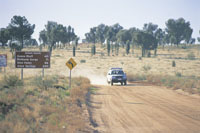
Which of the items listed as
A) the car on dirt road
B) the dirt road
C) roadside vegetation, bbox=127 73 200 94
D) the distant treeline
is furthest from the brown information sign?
the distant treeline

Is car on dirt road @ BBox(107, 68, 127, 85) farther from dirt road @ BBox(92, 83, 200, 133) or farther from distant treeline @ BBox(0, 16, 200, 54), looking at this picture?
distant treeline @ BBox(0, 16, 200, 54)

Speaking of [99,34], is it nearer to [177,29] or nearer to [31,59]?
[177,29]

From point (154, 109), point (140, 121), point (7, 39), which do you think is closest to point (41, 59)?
point (154, 109)

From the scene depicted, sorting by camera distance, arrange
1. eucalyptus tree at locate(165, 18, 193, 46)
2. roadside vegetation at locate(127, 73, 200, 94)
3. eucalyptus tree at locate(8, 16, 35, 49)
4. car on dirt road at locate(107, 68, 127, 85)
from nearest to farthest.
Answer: roadside vegetation at locate(127, 73, 200, 94) → car on dirt road at locate(107, 68, 127, 85) → eucalyptus tree at locate(8, 16, 35, 49) → eucalyptus tree at locate(165, 18, 193, 46)

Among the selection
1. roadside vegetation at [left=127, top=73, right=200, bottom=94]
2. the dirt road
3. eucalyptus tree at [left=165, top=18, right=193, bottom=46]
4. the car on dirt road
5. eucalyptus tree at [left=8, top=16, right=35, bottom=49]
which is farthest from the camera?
eucalyptus tree at [left=165, top=18, right=193, bottom=46]

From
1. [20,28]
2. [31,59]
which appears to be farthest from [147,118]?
[20,28]

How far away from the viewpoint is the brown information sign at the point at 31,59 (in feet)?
74.3

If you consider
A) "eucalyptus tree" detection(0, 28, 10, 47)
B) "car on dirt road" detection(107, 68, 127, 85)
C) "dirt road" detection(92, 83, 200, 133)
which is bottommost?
"dirt road" detection(92, 83, 200, 133)

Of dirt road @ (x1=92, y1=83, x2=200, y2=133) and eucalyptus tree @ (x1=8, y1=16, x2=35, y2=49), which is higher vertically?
eucalyptus tree @ (x1=8, y1=16, x2=35, y2=49)

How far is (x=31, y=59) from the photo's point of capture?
76.2 feet

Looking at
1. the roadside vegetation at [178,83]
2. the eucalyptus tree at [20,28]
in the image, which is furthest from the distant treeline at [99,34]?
the roadside vegetation at [178,83]

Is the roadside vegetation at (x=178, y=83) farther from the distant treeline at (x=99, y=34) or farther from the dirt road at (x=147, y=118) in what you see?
the distant treeline at (x=99, y=34)

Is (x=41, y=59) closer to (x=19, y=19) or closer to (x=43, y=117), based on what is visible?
(x=43, y=117)

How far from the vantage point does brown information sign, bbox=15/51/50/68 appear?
74.3ft
